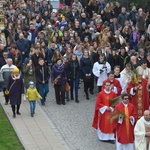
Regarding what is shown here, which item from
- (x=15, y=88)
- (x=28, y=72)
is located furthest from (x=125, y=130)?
(x=28, y=72)

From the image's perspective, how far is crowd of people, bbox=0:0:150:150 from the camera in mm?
20516

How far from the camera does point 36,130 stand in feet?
69.1

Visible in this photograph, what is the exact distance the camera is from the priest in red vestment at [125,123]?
18625 millimetres

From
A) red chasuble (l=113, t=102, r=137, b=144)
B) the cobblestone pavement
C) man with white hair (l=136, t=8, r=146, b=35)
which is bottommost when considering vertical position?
the cobblestone pavement

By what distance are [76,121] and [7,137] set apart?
2.87 m

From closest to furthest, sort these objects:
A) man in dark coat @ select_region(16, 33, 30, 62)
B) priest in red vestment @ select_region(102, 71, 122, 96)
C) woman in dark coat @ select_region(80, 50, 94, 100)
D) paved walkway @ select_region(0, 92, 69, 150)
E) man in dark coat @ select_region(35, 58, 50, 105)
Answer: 1. paved walkway @ select_region(0, 92, 69, 150)
2. priest in red vestment @ select_region(102, 71, 122, 96)
3. man in dark coat @ select_region(35, 58, 50, 105)
4. woman in dark coat @ select_region(80, 50, 94, 100)
5. man in dark coat @ select_region(16, 33, 30, 62)

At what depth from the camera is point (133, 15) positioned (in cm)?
3244

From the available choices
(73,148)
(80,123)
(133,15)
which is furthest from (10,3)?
(73,148)

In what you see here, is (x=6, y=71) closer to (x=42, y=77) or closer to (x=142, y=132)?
(x=42, y=77)

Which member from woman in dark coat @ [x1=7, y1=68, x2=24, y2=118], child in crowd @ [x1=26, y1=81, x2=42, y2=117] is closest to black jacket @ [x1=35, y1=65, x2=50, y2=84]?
child in crowd @ [x1=26, y1=81, x2=42, y2=117]

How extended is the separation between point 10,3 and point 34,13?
368 centimetres

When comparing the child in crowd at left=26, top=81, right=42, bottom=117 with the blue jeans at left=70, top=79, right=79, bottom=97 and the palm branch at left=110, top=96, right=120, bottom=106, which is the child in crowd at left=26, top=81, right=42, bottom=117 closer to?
the blue jeans at left=70, top=79, right=79, bottom=97

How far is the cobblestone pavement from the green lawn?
4.80ft

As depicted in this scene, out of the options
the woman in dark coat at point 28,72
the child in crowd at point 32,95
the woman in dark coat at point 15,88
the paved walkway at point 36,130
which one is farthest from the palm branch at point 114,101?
the woman in dark coat at point 28,72
